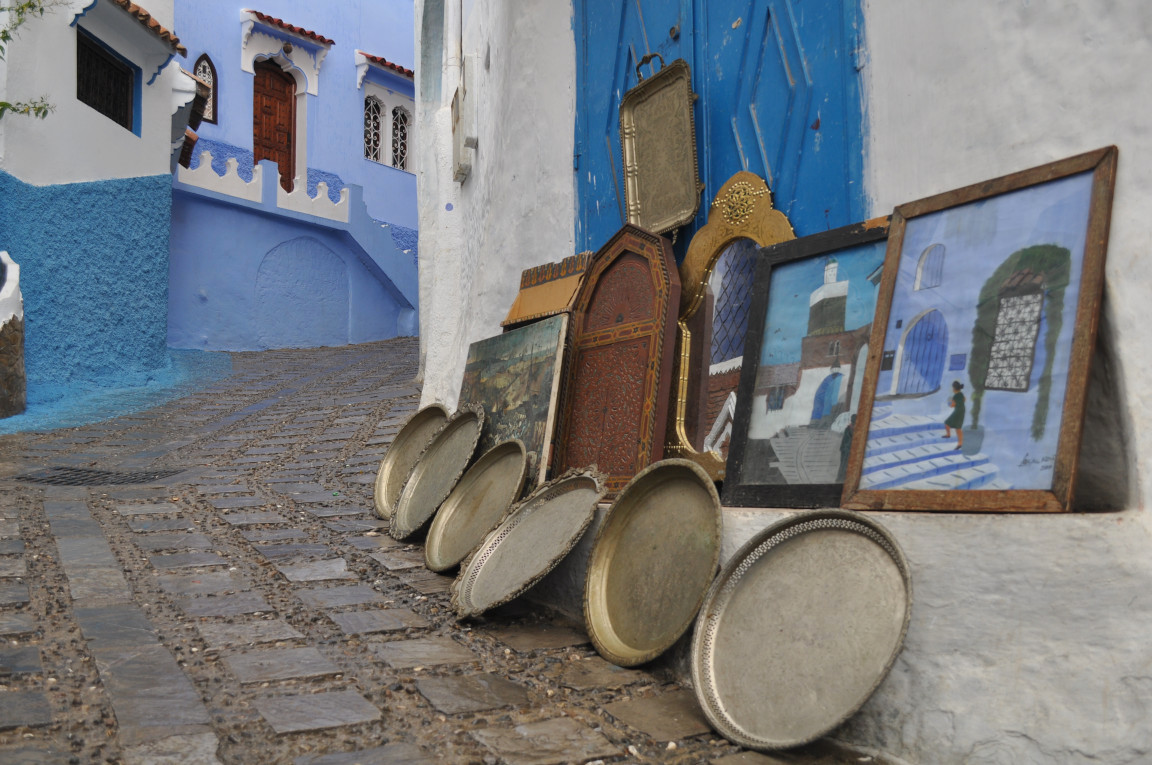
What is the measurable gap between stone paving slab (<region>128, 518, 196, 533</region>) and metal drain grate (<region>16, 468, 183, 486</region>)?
1282 millimetres

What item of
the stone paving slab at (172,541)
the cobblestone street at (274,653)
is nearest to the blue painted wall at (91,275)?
the cobblestone street at (274,653)

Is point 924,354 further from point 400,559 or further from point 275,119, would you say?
point 275,119

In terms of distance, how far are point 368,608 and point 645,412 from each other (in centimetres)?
133

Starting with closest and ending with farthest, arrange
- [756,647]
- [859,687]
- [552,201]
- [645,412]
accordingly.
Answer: [859,687]
[756,647]
[645,412]
[552,201]

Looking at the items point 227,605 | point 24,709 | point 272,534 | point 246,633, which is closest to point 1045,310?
point 246,633

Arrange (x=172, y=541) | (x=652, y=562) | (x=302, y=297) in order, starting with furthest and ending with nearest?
1. (x=302, y=297)
2. (x=172, y=541)
3. (x=652, y=562)

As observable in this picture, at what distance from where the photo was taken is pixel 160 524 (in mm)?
4484

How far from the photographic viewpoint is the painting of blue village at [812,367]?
267 cm

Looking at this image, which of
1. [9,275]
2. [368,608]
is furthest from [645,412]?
[9,275]

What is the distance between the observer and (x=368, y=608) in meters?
3.22

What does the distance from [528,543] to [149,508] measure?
269 centimetres

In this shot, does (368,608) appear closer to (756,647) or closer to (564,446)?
(564,446)

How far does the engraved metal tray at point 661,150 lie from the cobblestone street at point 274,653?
191cm

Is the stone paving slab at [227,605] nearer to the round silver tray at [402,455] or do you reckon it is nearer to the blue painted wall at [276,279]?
the round silver tray at [402,455]
